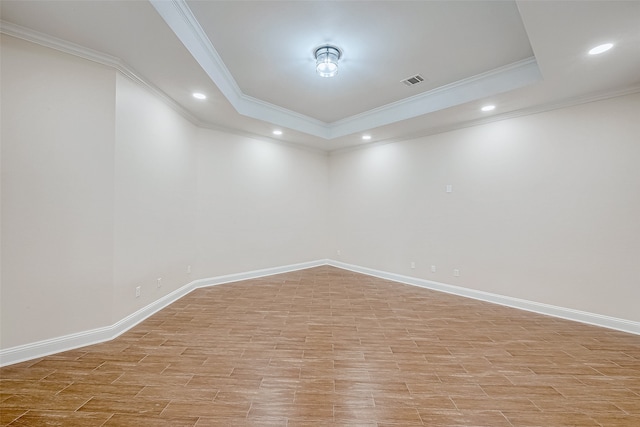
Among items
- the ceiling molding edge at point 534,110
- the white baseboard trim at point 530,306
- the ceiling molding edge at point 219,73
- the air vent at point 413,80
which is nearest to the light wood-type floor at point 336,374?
the white baseboard trim at point 530,306

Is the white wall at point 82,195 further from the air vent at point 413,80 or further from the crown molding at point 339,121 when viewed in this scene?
A: the air vent at point 413,80

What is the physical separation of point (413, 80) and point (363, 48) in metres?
1.01

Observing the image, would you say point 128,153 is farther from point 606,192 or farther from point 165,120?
point 606,192

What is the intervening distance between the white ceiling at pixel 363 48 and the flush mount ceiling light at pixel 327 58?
8 cm

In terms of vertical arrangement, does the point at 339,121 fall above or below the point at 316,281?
above

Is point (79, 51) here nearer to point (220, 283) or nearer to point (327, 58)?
point (327, 58)

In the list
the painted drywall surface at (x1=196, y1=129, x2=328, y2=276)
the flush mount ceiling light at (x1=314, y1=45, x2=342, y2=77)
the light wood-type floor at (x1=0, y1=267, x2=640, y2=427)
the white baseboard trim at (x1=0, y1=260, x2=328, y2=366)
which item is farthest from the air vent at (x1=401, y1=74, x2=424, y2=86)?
the white baseboard trim at (x1=0, y1=260, x2=328, y2=366)

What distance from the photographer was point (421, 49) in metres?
2.74

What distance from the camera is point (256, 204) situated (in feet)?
16.5

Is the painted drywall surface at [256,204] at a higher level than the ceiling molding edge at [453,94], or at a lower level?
lower

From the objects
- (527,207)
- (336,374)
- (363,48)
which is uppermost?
(363,48)

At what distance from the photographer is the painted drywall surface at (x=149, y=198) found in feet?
8.91

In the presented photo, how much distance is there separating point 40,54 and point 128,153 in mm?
983

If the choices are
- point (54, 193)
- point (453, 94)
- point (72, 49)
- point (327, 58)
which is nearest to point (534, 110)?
point (453, 94)
